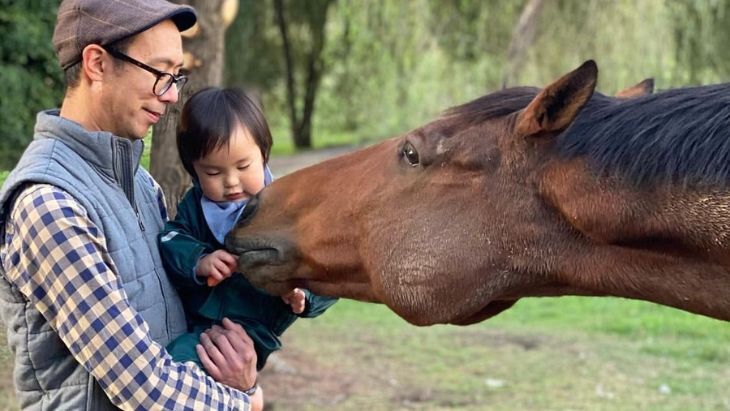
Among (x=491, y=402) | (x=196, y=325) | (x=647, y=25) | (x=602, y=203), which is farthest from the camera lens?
(x=647, y=25)

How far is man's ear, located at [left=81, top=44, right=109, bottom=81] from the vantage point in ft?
6.79

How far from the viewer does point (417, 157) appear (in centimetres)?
246

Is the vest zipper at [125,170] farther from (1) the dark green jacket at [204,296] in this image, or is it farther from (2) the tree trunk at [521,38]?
(2) the tree trunk at [521,38]

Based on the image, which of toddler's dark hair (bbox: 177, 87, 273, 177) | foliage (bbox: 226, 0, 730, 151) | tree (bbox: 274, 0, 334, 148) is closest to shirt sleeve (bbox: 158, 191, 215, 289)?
toddler's dark hair (bbox: 177, 87, 273, 177)

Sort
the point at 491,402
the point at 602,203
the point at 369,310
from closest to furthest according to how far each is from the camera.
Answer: the point at 602,203 < the point at 491,402 < the point at 369,310

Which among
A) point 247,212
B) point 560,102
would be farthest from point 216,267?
point 560,102

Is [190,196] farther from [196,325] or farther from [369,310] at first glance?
[369,310]

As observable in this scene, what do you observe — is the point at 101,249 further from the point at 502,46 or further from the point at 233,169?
the point at 502,46

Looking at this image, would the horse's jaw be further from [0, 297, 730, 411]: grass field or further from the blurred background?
[0, 297, 730, 411]: grass field

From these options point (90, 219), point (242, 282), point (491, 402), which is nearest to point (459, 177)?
point (242, 282)

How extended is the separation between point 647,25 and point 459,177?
8.41 m

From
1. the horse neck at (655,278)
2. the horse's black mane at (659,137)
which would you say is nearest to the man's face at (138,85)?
the horse's black mane at (659,137)

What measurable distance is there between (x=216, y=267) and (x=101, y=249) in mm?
460

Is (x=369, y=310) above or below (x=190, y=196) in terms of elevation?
below
